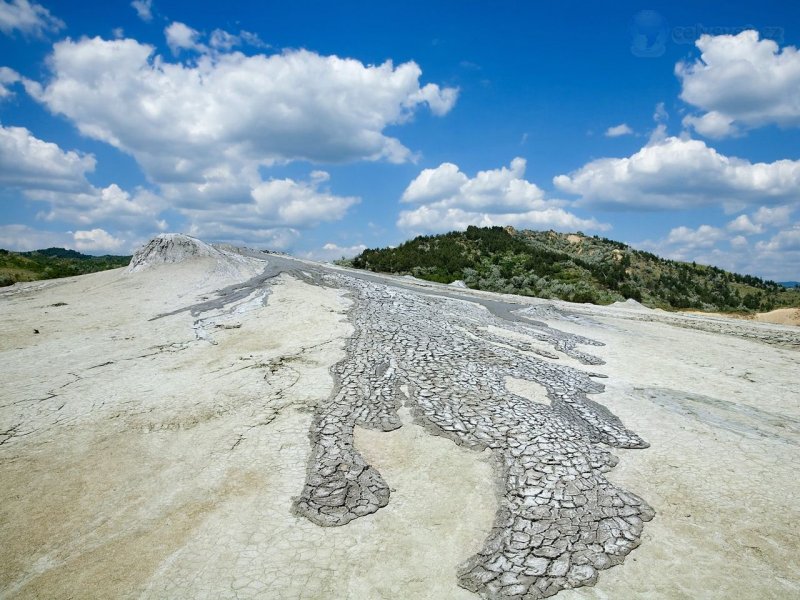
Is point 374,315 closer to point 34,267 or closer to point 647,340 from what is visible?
point 647,340

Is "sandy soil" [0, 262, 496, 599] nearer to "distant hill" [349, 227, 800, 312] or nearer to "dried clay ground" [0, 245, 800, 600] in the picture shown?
"dried clay ground" [0, 245, 800, 600]

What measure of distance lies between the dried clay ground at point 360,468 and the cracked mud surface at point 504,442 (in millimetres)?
48

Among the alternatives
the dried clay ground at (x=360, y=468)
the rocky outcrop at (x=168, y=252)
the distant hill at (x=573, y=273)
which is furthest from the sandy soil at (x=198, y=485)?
the distant hill at (x=573, y=273)

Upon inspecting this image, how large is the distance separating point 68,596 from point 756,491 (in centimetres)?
982

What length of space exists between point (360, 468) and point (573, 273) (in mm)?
41934

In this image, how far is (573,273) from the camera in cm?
4475

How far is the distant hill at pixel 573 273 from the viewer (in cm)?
3944

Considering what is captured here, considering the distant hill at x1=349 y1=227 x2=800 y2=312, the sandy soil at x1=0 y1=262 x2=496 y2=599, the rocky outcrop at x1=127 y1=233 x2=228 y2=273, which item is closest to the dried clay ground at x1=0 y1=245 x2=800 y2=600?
the sandy soil at x1=0 y1=262 x2=496 y2=599

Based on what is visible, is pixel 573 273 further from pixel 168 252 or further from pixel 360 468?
pixel 360 468

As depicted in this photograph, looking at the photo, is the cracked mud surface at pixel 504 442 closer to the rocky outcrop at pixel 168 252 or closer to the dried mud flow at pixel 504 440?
the dried mud flow at pixel 504 440

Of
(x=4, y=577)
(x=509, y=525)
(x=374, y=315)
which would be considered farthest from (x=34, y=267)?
(x=509, y=525)

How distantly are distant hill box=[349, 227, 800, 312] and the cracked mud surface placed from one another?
2376 cm

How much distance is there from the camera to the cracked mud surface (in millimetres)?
5781

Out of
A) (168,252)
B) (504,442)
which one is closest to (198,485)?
(504,442)
